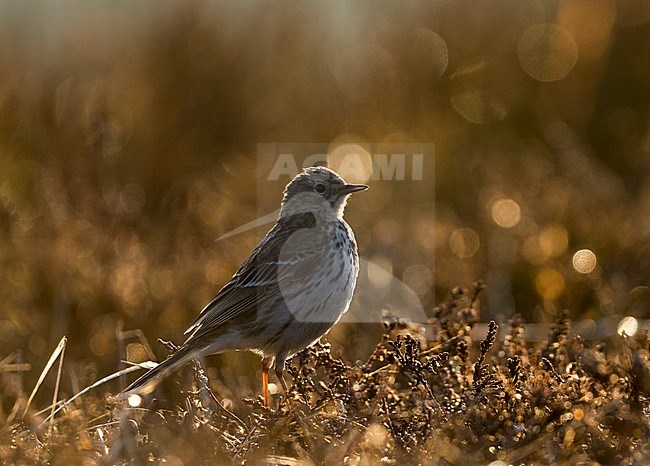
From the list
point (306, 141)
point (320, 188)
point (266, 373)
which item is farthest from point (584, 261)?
point (306, 141)

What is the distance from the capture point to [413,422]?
12.4 ft

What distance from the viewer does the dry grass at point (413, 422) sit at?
3.43 meters

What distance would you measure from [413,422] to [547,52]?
7.00m

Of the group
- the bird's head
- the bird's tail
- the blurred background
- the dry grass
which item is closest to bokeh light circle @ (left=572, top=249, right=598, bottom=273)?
the blurred background

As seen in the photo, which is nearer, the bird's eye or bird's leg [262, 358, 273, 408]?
bird's leg [262, 358, 273, 408]

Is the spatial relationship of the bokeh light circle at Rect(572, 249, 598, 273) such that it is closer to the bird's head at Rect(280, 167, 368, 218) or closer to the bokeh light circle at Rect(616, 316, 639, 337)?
the bokeh light circle at Rect(616, 316, 639, 337)

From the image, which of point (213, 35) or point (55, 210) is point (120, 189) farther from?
point (213, 35)

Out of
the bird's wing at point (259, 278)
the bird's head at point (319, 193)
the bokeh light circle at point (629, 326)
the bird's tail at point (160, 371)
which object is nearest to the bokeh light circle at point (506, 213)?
the bokeh light circle at point (629, 326)

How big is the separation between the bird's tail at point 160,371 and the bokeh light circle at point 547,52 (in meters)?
6.07

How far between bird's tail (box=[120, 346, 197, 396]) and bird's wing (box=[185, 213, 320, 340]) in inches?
11.0

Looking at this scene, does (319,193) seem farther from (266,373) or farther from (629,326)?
(629,326)

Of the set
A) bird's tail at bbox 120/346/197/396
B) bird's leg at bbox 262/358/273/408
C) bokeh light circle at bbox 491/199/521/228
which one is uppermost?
bird's tail at bbox 120/346/197/396

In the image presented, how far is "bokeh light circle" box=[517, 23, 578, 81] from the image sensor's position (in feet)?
31.9

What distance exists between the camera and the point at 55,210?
7.41 m
